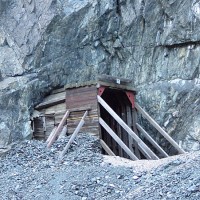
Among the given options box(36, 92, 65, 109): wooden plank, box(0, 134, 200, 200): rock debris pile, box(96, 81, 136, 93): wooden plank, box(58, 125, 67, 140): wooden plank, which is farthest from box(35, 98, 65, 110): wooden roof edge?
box(0, 134, 200, 200): rock debris pile

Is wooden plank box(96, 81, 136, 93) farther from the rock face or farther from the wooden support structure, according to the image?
the rock face

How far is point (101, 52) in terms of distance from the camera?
22375 millimetres

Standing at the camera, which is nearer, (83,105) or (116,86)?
(83,105)

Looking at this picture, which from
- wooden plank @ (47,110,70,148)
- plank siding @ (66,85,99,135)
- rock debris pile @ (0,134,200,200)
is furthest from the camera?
plank siding @ (66,85,99,135)

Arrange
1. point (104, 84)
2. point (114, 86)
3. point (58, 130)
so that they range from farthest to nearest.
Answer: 1. point (114, 86)
2. point (104, 84)
3. point (58, 130)

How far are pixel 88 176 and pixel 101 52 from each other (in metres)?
10.2

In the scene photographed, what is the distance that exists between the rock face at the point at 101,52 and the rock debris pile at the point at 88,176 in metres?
4.24

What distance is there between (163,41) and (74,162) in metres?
8.86

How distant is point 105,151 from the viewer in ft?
56.3

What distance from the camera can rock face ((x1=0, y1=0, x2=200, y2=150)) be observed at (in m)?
20.0

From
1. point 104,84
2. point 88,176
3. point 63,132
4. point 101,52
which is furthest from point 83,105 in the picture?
point 101,52

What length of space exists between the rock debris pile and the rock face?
4.24 m

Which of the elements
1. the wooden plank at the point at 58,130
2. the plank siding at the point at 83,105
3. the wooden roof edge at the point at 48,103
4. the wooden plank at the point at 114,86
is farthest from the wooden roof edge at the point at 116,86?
the wooden roof edge at the point at 48,103

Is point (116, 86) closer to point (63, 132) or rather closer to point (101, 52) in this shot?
point (63, 132)
